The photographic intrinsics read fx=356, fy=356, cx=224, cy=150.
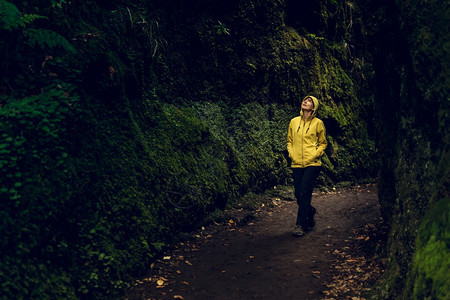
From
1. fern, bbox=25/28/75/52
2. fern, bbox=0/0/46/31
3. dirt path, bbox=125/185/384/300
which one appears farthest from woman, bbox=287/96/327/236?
fern, bbox=0/0/46/31

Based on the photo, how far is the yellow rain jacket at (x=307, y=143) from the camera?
6.84 meters

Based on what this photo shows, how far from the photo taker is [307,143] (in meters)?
6.89

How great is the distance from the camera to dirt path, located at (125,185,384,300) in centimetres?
477

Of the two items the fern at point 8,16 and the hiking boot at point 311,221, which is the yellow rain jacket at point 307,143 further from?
the fern at point 8,16

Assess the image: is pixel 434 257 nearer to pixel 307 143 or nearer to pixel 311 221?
pixel 307 143

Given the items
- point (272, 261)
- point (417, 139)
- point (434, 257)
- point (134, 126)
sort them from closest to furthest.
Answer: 1. point (434, 257)
2. point (417, 139)
3. point (272, 261)
4. point (134, 126)

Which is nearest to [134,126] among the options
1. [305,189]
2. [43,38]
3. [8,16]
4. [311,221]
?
[43,38]

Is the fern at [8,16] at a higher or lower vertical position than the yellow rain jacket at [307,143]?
higher

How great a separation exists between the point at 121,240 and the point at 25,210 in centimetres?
152

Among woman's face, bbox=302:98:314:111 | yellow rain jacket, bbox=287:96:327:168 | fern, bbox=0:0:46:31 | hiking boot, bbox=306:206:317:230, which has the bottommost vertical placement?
hiking boot, bbox=306:206:317:230

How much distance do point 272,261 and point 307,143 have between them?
7.86ft

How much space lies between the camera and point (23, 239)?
3895 mm

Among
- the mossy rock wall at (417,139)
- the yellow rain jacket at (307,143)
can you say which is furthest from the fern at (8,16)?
the yellow rain jacket at (307,143)

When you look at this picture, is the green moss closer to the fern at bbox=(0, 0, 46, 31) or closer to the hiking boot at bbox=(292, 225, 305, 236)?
the hiking boot at bbox=(292, 225, 305, 236)
